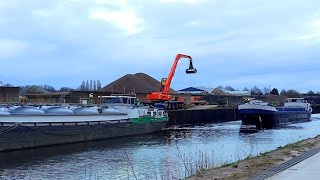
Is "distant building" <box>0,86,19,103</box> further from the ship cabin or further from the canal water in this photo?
the ship cabin

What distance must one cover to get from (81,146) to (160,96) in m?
33.1

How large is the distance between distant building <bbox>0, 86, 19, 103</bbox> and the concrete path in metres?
46.3

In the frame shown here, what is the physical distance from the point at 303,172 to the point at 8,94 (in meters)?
48.5

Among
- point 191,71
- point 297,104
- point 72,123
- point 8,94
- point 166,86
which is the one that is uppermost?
point 191,71

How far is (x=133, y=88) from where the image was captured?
117812mm

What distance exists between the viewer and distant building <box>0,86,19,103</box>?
55.0 m

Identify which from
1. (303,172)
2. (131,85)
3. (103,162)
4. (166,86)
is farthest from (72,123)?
(131,85)

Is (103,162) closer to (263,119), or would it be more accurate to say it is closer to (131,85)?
(263,119)

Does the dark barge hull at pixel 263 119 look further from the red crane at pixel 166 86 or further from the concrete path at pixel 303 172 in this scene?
the concrete path at pixel 303 172

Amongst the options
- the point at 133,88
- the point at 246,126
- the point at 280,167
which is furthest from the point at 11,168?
the point at 133,88

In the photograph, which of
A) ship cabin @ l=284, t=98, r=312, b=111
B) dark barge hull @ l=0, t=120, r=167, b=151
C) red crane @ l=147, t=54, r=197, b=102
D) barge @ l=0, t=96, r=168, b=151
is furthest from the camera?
ship cabin @ l=284, t=98, r=312, b=111

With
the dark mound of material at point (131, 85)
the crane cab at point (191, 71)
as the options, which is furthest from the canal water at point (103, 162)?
the dark mound of material at point (131, 85)

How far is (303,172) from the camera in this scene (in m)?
12.6

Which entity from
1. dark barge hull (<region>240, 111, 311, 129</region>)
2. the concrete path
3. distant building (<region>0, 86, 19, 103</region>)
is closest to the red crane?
dark barge hull (<region>240, 111, 311, 129</region>)
